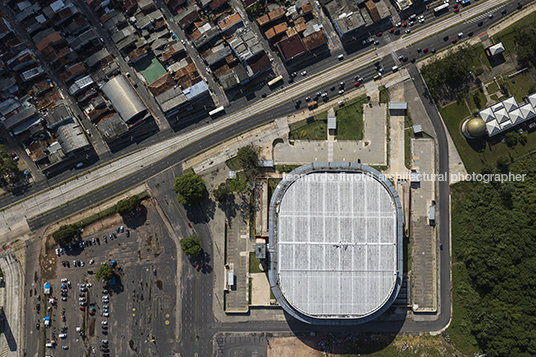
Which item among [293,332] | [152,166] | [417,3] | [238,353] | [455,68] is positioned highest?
[417,3]

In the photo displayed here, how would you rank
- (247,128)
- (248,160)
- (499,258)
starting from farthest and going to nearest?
(247,128), (248,160), (499,258)

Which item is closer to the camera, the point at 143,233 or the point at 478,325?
the point at 478,325

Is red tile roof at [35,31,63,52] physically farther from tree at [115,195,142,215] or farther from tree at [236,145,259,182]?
tree at [236,145,259,182]

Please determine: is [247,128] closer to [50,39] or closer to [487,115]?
[50,39]

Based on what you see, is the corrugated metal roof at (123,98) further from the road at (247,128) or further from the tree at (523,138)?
the tree at (523,138)

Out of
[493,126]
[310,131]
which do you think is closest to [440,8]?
[493,126]

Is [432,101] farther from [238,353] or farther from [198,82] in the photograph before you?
[238,353]

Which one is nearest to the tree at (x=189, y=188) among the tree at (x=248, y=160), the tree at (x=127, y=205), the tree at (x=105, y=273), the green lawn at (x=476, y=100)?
the tree at (x=127, y=205)

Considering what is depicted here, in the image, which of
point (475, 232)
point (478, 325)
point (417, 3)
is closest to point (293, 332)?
point (478, 325)
